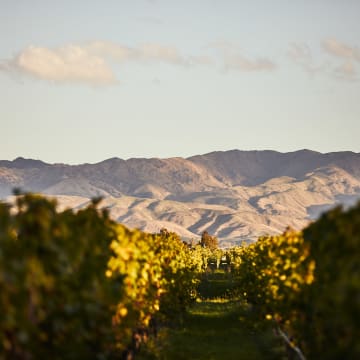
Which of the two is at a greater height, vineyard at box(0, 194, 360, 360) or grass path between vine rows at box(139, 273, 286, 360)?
vineyard at box(0, 194, 360, 360)

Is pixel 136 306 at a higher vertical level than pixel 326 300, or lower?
lower

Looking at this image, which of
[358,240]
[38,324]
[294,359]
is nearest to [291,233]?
[294,359]

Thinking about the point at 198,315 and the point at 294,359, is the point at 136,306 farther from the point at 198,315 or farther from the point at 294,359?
the point at 198,315

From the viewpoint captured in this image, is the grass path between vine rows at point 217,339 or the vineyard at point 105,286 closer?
the vineyard at point 105,286

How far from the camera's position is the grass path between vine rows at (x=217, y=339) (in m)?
27.8

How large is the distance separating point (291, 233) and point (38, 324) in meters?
15.9

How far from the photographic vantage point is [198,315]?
4647 centimetres

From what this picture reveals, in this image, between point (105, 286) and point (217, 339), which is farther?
point (217, 339)

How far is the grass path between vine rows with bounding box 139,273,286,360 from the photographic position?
27.8 metres

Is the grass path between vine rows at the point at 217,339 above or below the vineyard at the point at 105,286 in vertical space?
below

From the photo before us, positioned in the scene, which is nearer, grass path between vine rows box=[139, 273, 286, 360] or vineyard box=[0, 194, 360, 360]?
vineyard box=[0, 194, 360, 360]

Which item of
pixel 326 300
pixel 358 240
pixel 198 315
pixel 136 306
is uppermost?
pixel 358 240

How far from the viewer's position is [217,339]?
34.5 metres

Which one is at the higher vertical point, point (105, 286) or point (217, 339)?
point (105, 286)
